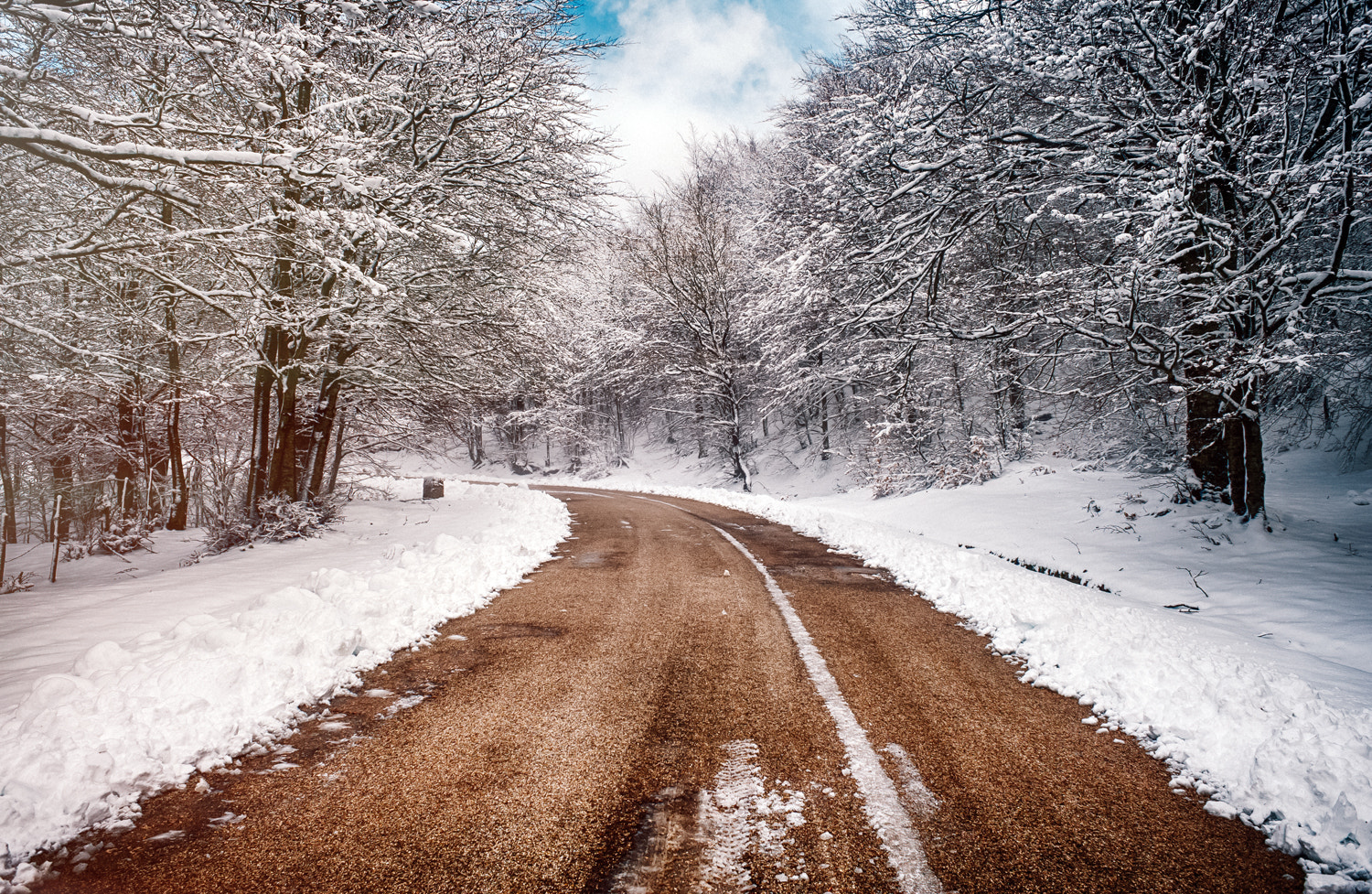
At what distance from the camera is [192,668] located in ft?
12.5

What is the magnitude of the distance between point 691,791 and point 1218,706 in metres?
3.37

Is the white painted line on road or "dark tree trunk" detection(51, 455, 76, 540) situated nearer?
the white painted line on road

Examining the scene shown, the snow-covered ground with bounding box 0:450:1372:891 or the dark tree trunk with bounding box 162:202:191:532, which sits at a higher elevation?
the dark tree trunk with bounding box 162:202:191:532

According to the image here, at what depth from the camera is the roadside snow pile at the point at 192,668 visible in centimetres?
271

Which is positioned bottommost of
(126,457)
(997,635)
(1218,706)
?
(997,635)

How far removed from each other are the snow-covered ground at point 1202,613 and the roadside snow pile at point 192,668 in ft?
17.4

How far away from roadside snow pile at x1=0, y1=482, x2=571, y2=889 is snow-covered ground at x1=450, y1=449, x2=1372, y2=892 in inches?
209

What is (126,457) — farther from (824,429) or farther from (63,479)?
(824,429)

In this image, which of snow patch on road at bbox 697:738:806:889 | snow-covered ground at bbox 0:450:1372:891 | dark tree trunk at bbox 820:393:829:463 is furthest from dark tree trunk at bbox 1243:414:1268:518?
dark tree trunk at bbox 820:393:829:463

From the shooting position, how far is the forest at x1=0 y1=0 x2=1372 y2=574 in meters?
5.32

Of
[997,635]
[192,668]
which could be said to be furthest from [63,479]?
[997,635]

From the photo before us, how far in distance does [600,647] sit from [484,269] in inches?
294

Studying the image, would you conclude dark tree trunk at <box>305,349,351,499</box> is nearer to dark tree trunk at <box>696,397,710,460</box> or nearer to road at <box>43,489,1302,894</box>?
road at <box>43,489,1302,894</box>

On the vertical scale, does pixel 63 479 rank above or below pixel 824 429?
below
